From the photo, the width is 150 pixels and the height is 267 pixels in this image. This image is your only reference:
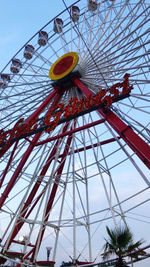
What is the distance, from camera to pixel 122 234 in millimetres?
7039

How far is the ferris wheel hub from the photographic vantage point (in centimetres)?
1593

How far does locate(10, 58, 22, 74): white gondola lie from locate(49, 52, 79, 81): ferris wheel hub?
13.4ft

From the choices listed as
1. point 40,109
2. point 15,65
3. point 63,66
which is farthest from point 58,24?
point 40,109

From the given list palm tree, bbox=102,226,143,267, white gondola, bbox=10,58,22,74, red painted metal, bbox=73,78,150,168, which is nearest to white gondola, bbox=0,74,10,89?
white gondola, bbox=10,58,22,74

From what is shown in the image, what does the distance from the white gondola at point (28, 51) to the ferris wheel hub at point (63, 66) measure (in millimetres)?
3444

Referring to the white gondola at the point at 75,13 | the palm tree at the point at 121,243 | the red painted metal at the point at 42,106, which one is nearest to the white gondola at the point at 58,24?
the white gondola at the point at 75,13

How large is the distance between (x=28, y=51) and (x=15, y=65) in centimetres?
143

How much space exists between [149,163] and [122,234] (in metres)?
3.12

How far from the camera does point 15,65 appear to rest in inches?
806

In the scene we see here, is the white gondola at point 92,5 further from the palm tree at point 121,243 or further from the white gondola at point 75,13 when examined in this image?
the palm tree at point 121,243

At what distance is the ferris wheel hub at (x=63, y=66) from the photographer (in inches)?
627

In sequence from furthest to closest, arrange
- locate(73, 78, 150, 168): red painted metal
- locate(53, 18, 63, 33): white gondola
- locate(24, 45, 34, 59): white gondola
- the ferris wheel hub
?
1. locate(24, 45, 34, 59): white gondola
2. locate(53, 18, 63, 33): white gondola
3. the ferris wheel hub
4. locate(73, 78, 150, 168): red painted metal

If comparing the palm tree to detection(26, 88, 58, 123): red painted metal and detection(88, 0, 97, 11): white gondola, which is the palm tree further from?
detection(88, 0, 97, 11): white gondola

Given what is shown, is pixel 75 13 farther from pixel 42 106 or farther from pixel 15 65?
pixel 42 106
